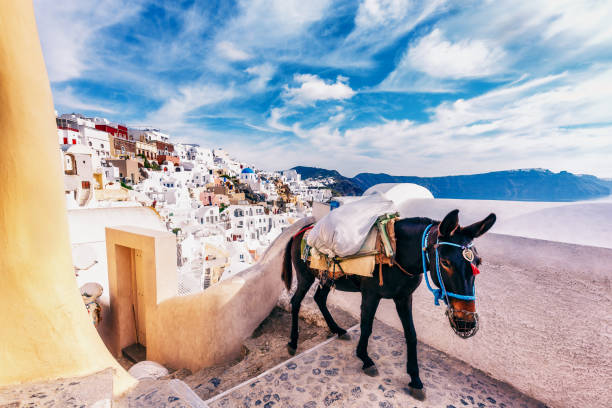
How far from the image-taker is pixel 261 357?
317cm

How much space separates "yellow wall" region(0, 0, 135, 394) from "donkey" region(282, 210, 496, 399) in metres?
2.02

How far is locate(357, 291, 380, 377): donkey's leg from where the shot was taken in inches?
95.7

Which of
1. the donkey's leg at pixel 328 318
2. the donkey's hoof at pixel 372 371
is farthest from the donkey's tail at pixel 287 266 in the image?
the donkey's hoof at pixel 372 371

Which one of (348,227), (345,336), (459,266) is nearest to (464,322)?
(459,266)

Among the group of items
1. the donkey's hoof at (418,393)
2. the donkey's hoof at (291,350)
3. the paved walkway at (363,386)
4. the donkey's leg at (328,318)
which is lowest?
the donkey's hoof at (291,350)

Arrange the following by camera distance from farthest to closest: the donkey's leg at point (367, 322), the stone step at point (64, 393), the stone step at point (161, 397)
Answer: the donkey's leg at point (367, 322), the stone step at point (161, 397), the stone step at point (64, 393)

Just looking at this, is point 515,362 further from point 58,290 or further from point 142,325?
point 142,325

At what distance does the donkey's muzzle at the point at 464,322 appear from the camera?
179 centimetres

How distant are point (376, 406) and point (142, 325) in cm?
432

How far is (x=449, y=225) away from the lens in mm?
1814

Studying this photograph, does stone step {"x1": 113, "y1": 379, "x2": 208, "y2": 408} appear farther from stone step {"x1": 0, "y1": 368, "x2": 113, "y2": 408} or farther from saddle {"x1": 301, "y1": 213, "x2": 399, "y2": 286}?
saddle {"x1": 301, "y1": 213, "x2": 399, "y2": 286}

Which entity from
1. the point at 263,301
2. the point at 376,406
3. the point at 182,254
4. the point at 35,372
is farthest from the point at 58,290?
the point at 182,254

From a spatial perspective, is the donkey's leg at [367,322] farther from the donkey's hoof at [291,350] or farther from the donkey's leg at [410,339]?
the donkey's hoof at [291,350]

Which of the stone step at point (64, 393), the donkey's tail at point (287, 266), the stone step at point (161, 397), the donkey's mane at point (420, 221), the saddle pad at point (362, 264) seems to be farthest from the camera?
the donkey's tail at point (287, 266)
